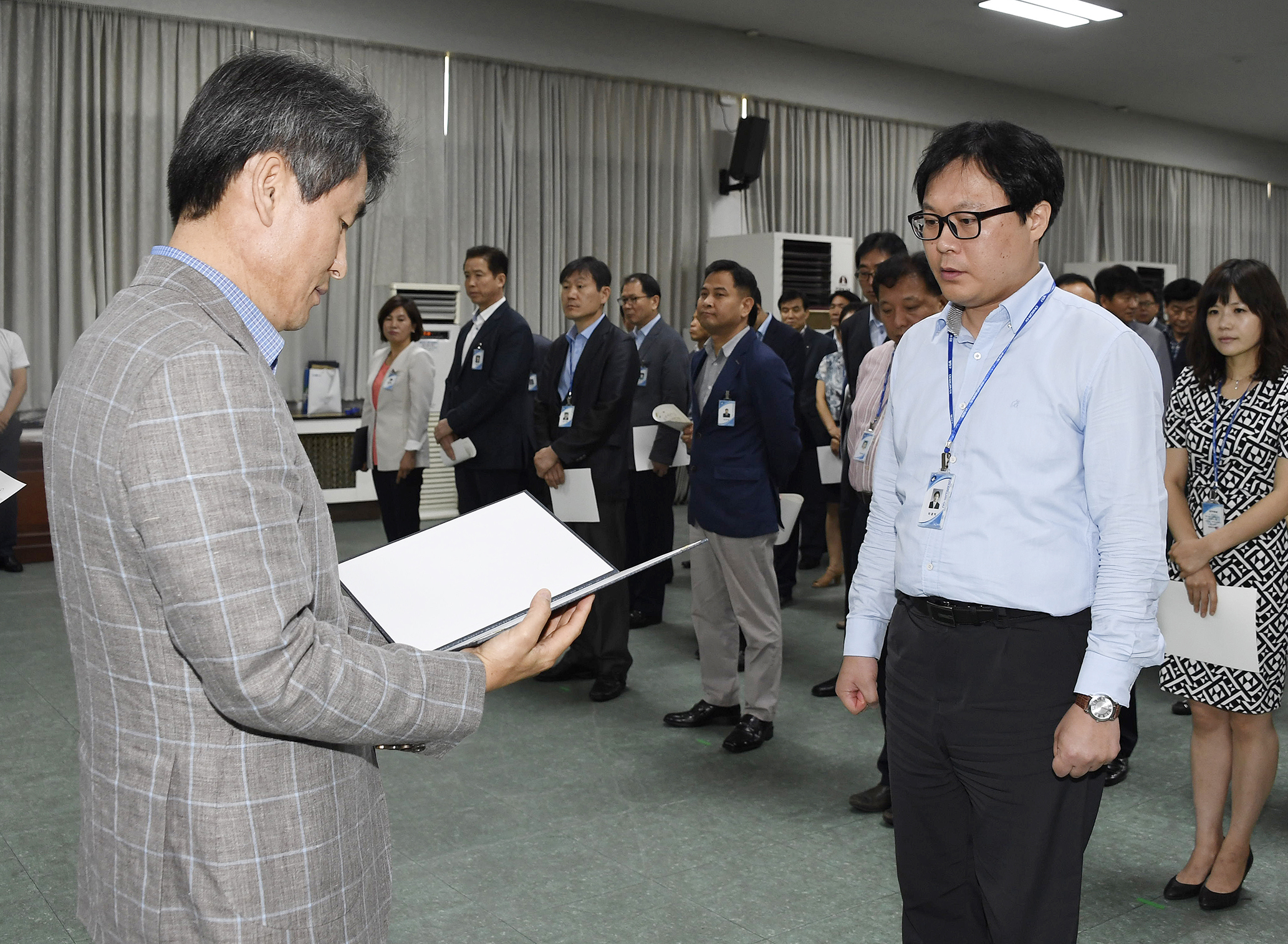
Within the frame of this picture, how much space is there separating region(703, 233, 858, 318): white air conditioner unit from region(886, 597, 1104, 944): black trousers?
7581 mm

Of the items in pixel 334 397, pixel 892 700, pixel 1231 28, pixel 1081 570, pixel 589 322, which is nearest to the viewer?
pixel 1081 570

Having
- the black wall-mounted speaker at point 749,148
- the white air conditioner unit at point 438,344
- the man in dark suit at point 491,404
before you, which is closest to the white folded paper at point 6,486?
the man in dark suit at point 491,404

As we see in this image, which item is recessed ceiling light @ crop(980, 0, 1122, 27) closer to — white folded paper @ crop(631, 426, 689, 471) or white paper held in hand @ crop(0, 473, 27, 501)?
white folded paper @ crop(631, 426, 689, 471)

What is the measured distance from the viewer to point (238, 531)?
0.88m

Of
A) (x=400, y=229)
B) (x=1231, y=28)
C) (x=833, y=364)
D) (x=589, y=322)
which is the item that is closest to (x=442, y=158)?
(x=400, y=229)

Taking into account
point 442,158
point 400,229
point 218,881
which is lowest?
point 218,881

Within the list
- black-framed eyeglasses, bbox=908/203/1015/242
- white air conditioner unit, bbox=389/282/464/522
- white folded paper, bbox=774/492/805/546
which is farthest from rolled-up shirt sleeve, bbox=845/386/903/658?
white air conditioner unit, bbox=389/282/464/522

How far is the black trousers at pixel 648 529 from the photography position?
5.34m

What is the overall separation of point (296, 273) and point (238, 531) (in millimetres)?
284

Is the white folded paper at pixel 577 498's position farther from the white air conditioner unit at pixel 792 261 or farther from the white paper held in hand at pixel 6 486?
the white air conditioner unit at pixel 792 261

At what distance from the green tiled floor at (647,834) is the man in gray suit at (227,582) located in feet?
4.87

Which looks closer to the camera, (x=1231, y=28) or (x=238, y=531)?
(x=238, y=531)

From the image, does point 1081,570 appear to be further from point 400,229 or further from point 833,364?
point 400,229

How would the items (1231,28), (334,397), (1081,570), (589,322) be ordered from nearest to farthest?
1. (1081,570)
2. (589,322)
3. (334,397)
4. (1231,28)
